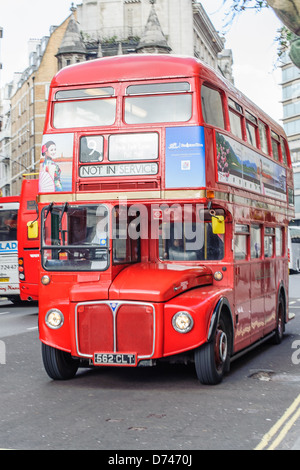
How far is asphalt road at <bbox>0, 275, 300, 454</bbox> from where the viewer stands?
6.71 m

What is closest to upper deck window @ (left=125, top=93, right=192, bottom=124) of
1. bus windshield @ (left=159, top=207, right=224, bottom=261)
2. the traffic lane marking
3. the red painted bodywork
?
bus windshield @ (left=159, top=207, right=224, bottom=261)

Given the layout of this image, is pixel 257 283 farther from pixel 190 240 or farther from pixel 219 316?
pixel 219 316

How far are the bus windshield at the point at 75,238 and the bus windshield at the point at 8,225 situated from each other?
16397 millimetres

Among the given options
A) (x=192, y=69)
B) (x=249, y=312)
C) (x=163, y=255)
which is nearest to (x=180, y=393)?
(x=163, y=255)

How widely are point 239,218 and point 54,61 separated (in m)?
72.0

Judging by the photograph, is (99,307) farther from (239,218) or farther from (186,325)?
(239,218)

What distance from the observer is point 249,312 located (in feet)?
38.0

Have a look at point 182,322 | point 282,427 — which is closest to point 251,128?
point 182,322

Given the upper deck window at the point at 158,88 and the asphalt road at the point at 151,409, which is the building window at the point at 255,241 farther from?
the upper deck window at the point at 158,88

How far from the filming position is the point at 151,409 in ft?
26.8

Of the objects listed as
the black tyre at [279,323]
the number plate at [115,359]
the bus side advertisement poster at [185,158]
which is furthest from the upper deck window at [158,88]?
the black tyre at [279,323]

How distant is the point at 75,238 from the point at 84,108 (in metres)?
1.70

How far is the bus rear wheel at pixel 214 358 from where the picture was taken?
9.23 metres

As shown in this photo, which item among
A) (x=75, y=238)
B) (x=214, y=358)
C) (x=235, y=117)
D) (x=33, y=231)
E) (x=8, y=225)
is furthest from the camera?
(x=8, y=225)
